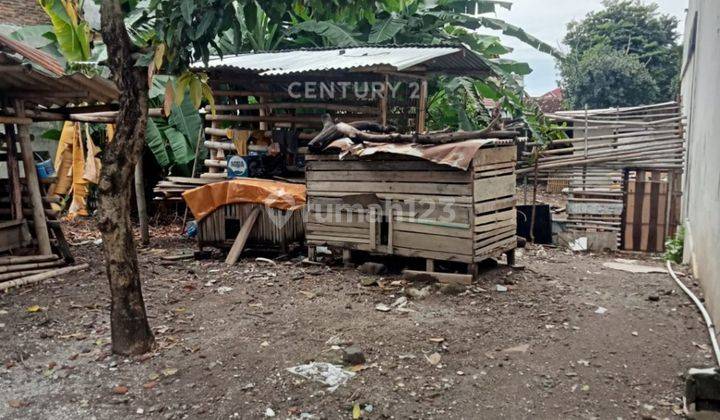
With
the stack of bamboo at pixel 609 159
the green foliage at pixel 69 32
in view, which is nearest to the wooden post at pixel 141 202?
the green foliage at pixel 69 32

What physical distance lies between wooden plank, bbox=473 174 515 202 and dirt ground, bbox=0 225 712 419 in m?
0.92

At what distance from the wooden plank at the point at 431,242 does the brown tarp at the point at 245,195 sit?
1.64m

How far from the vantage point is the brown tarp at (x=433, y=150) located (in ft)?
18.3

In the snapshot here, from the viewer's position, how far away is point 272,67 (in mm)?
8375

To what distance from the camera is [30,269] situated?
6.39 m

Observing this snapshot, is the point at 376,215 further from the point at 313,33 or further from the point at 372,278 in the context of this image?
the point at 313,33

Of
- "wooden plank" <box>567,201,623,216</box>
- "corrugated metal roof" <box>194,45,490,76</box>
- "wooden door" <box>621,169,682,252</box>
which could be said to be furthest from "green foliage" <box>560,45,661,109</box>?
"corrugated metal roof" <box>194,45,490,76</box>

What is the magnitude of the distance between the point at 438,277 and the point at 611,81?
20.3 metres

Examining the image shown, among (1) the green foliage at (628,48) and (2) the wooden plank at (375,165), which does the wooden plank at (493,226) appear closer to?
(2) the wooden plank at (375,165)

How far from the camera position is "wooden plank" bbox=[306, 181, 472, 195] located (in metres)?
5.82

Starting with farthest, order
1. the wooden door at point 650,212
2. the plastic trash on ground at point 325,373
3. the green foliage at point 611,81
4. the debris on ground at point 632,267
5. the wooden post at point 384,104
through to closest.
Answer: the green foliage at point 611,81, the wooden door at point 650,212, the wooden post at point 384,104, the debris on ground at point 632,267, the plastic trash on ground at point 325,373

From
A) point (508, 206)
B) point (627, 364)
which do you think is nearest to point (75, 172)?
point (508, 206)

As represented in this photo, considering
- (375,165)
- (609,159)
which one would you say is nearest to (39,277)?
(375,165)

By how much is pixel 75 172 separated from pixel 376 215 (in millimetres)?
7004
